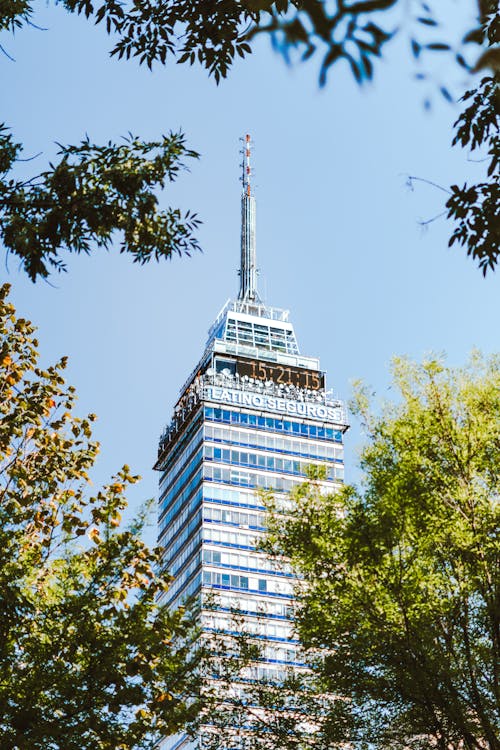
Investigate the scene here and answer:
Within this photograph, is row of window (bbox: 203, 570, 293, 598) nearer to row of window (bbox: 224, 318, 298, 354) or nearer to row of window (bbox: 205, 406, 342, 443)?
row of window (bbox: 205, 406, 342, 443)

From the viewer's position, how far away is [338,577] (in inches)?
643

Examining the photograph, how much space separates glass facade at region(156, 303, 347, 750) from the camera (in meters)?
91.7

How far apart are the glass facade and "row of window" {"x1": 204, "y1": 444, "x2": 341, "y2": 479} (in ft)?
0.41

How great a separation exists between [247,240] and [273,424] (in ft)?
124

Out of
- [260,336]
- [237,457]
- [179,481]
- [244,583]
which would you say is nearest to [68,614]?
[244,583]

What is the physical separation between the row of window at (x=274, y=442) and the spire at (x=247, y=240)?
2646 cm

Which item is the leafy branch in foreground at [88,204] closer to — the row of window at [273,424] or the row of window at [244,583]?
→ the row of window at [244,583]

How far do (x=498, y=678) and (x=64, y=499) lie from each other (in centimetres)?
844

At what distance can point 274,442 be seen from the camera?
101438 mm

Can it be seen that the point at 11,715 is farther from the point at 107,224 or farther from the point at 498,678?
the point at 498,678

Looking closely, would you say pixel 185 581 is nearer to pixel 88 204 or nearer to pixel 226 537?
pixel 226 537

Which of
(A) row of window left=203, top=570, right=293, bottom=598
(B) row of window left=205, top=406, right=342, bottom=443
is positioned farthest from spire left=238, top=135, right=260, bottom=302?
(A) row of window left=203, top=570, right=293, bottom=598

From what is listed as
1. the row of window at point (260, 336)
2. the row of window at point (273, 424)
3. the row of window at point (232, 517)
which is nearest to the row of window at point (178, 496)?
the row of window at point (232, 517)

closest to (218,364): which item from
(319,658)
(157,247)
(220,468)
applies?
(220,468)
